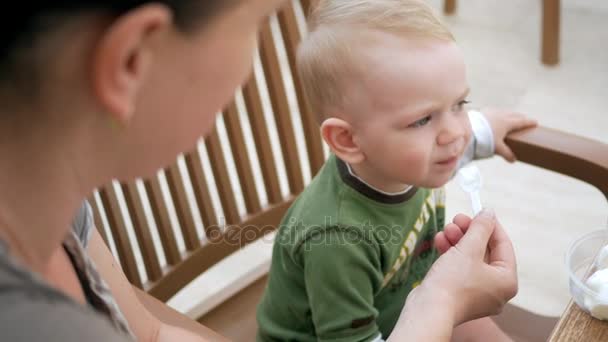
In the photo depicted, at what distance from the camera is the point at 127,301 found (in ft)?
2.50

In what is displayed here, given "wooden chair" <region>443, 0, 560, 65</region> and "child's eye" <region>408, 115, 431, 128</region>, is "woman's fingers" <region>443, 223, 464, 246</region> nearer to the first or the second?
"child's eye" <region>408, 115, 431, 128</region>

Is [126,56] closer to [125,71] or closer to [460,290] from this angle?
[125,71]

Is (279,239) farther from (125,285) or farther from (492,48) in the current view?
(492,48)

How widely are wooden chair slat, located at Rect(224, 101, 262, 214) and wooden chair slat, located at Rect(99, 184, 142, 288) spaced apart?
198 mm

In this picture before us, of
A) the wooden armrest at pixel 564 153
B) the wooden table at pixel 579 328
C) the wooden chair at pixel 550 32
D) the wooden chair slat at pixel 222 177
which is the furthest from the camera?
the wooden chair at pixel 550 32

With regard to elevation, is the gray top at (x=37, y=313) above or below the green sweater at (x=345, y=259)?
above

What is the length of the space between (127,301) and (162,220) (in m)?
0.28

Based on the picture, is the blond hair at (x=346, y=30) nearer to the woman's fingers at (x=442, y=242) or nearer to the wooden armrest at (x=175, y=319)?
the woman's fingers at (x=442, y=242)

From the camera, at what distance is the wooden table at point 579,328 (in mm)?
653

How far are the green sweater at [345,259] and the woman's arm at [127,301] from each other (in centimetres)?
16

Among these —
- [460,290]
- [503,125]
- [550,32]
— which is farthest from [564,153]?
[550,32]

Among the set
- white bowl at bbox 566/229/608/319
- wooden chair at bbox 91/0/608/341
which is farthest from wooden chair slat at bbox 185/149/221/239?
white bowl at bbox 566/229/608/319

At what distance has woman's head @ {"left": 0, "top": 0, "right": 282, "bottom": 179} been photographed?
0.37m

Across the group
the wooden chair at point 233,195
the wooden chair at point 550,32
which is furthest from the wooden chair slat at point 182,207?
the wooden chair at point 550,32
